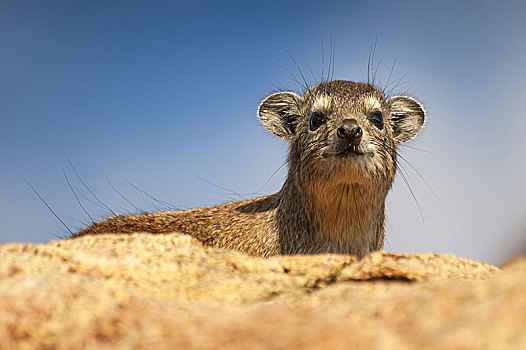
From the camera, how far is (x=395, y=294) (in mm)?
2793

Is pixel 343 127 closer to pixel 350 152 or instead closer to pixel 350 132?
pixel 350 132

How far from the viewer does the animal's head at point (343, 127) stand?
23.6ft

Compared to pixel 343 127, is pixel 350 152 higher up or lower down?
lower down

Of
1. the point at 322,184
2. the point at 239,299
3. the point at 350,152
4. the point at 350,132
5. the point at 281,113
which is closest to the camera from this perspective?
the point at 239,299

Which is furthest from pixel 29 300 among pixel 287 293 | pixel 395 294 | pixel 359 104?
pixel 359 104

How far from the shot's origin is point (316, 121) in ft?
26.6

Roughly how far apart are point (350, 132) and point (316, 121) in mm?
1187

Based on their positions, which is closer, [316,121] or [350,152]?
[350,152]

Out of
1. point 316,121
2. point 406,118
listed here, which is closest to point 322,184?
point 316,121

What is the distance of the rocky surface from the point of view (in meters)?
2.14

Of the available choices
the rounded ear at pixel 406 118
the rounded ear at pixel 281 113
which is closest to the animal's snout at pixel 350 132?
the rounded ear at pixel 281 113

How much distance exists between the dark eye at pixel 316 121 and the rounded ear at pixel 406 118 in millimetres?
1841

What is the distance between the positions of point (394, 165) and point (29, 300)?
6.33 meters

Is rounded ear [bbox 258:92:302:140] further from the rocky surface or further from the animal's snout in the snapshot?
the rocky surface
